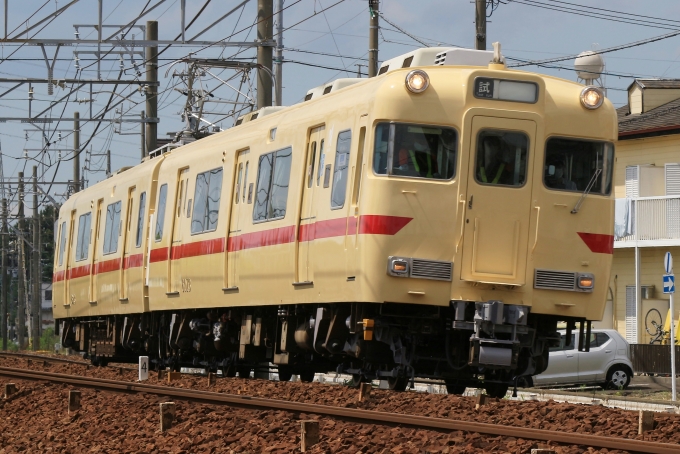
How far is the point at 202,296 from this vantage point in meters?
17.3

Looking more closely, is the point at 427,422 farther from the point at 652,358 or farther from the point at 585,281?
the point at 652,358

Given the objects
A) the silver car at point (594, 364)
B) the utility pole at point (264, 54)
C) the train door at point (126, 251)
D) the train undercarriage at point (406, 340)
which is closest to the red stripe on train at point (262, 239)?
the train undercarriage at point (406, 340)

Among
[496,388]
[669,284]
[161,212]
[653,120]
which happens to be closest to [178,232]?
[161,212]

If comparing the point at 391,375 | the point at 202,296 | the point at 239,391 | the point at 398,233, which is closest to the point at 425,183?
the point at 398,233

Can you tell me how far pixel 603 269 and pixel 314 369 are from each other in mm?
4548

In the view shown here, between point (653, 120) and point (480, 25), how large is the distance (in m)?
14.4

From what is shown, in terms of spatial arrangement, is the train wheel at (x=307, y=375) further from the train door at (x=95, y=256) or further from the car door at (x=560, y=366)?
the train door at (x=95, y=256)

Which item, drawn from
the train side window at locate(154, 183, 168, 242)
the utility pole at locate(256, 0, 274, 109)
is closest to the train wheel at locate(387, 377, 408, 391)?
the train side window at locate(154, 183, 168, 242)

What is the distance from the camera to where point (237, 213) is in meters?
16.1

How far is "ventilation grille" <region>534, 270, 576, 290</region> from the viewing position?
12.6 meters

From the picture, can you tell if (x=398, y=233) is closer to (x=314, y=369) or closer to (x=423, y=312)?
(x=423, y=312)

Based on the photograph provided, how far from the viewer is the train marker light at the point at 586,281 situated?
12758 mm

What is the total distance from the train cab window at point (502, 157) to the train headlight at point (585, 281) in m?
1.13

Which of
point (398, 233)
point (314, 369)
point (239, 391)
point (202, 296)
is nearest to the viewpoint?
point (398, 233)
